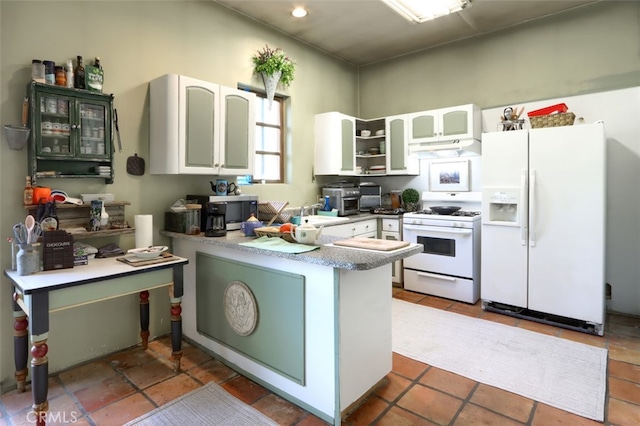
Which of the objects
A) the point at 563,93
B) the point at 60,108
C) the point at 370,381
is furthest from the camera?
the point at 563,93

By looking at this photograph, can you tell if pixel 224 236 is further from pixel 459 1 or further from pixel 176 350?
pixel 459 1

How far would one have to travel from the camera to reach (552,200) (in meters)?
3.21

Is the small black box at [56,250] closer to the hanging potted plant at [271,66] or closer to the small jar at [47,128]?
the small jar at [47,128]

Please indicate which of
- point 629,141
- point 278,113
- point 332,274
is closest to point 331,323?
point 332,274

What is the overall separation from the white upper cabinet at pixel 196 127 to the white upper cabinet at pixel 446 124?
2.28 metres

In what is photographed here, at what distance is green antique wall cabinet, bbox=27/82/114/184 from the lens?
2248 mm

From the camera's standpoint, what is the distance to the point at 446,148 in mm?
4211

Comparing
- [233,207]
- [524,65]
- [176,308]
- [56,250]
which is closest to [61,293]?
[56,250]

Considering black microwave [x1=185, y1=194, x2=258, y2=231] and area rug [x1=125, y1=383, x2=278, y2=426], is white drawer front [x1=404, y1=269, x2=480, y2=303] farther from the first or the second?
area rug [x1=125, y1=383, x2=278, y2=426]

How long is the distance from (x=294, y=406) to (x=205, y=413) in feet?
1.68

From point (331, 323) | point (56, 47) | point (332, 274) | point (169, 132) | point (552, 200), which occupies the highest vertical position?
point (56, 47)

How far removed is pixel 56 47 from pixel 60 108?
0.46 meters

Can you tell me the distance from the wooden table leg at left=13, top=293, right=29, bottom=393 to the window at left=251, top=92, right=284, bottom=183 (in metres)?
2.29

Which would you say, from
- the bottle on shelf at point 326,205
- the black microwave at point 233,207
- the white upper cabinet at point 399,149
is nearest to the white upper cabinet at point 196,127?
the black microwave at point 233,207
